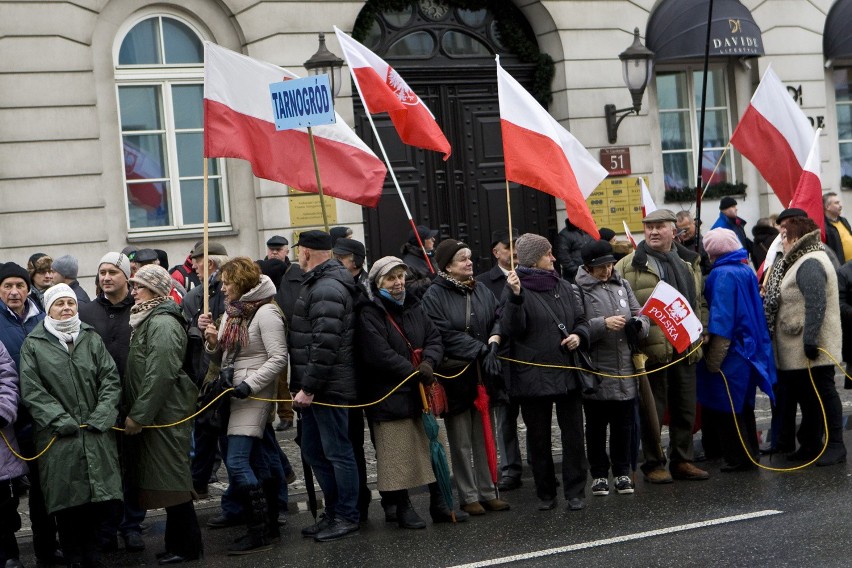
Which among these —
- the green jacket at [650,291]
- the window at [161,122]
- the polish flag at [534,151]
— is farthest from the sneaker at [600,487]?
the window at [161,122]

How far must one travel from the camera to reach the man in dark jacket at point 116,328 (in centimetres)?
862

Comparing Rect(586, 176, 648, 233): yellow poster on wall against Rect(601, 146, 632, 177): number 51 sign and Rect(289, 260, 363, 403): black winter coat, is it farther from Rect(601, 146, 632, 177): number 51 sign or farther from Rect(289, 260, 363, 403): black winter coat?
Rect(289, 260, 363, 403): black winter coat

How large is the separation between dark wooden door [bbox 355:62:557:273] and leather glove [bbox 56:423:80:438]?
9748 millimetres

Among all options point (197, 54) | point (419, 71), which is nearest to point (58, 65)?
point (197, 54)

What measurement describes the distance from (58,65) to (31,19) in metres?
0.57

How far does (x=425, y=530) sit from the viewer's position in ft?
28.3

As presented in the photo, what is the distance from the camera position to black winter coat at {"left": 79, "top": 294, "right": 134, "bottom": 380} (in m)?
8.71

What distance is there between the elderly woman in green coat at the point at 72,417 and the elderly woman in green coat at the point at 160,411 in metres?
0.18

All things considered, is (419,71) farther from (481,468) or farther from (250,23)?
(481,468)

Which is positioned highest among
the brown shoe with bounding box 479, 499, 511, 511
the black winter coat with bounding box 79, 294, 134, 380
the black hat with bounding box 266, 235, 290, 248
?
the black hat with bounding box 266, 235, 290, 248

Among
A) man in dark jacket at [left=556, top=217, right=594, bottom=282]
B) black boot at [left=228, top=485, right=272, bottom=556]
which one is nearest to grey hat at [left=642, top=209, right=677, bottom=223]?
black boot at [left=228, top=485, right=272, bottom=556]

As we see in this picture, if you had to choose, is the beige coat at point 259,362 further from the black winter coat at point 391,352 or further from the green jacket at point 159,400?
the black winter coat at point 391,352

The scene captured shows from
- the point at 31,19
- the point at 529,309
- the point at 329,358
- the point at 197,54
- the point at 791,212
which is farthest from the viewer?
the point at 197,54

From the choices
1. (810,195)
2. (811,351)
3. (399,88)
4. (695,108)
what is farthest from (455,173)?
(811,351)
